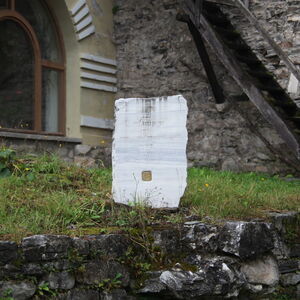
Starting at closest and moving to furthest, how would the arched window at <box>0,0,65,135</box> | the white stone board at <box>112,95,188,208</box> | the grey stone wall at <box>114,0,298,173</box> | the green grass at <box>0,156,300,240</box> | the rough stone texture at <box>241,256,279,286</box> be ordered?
the green grass at <box>0,156,300,240</box> → the rough stone texture at <box>241,256,279,286</box> → the white stone board at <box>112,95,188,208</box> → the grey stone wall at <box>114,0,298,173</box> → the arched window at <box>0,0,65,135</box>

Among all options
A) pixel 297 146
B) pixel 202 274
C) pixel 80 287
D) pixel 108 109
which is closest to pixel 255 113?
pixel 297 146

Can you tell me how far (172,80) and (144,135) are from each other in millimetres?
4996

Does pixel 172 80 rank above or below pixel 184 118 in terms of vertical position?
above

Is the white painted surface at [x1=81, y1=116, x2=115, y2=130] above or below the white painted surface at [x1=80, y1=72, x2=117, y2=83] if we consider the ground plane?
below

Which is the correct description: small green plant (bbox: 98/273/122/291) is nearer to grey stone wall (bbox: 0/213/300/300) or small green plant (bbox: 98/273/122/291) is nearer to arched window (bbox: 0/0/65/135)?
grey stone wall (bbox: 0/213/300/300)

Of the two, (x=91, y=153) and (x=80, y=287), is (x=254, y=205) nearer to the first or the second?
(x=80, y=287)

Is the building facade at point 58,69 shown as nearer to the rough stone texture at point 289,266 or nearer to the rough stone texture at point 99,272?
the rough stone texture at point 289,266

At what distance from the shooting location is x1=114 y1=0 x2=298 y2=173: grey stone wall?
353 inches

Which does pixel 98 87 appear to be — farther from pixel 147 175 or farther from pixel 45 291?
pixel 45 291

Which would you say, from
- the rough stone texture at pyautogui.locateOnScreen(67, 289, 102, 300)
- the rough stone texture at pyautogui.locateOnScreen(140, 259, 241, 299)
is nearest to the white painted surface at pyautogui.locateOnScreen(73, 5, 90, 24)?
the rough stone texture at pyautogui.locateOnScreen(140, 259, 241, 299)

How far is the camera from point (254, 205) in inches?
217

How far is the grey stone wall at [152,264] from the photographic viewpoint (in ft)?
12.9

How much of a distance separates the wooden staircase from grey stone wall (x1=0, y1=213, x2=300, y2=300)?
3.29 metres

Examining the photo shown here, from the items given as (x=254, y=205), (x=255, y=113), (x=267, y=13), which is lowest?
(x=254, y=205)
